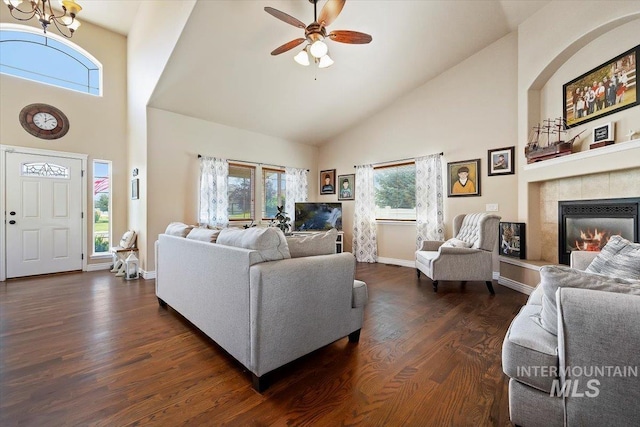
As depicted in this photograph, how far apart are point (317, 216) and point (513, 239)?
3536 millimetres

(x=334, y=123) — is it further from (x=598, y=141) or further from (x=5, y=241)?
(x=5, y=241)

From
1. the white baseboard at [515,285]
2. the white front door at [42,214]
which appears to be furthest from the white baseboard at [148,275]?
the white baseboard at [515,285]

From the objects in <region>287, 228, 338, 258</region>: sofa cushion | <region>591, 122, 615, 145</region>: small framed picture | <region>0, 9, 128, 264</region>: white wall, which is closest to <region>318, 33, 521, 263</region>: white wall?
<region>591, 122, 615, 145</region>: small framed picture

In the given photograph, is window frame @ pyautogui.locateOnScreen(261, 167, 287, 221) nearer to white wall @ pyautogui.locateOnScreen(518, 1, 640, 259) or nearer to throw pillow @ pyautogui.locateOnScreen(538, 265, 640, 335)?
white wall @ pyautogui.locateOnScreen(518, 1, 640, 259)

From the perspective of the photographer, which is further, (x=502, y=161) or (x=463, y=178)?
(x=463, y=178)

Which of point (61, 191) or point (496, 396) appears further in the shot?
point (61, 191)

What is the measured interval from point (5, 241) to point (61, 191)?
1.06 metres

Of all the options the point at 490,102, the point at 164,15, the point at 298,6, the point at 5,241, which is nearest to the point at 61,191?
the point at 5,241

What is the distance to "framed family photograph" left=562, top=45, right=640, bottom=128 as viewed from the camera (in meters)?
2.70

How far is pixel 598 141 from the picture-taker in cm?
294

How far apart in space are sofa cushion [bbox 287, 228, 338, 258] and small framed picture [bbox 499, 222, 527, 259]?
10.6 feet

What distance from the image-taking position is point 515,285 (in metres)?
3.72

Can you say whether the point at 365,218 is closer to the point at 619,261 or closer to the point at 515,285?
the point at 515,285

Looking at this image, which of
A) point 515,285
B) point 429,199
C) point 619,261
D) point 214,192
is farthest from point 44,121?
point 515,285
